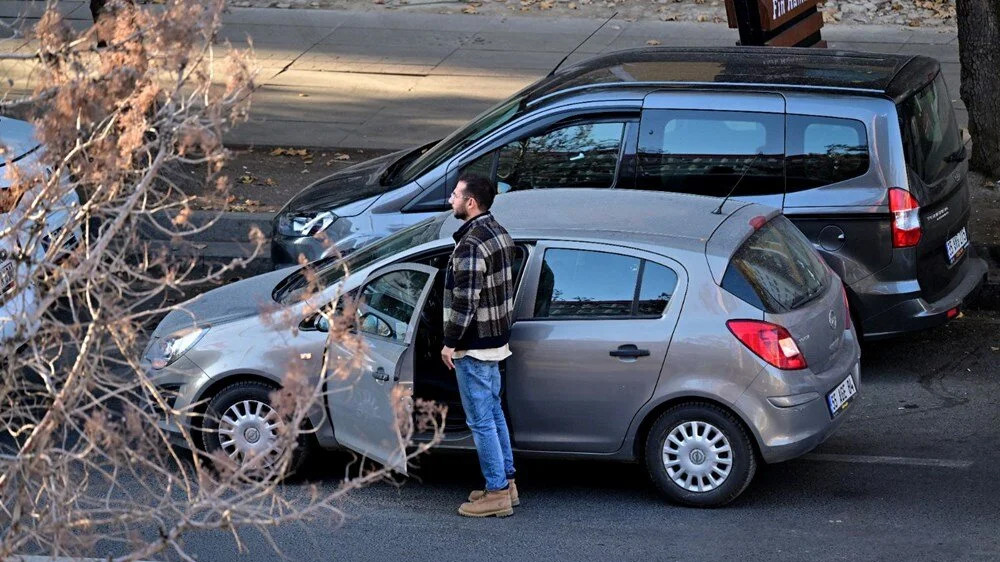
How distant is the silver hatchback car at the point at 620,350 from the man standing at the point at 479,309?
0.87 feet

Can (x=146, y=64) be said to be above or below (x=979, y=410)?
above

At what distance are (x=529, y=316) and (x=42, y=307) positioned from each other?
3304 millimetres

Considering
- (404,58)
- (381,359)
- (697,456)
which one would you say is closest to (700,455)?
(697,456)

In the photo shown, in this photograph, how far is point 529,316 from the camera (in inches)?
264

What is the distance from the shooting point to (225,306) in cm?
729

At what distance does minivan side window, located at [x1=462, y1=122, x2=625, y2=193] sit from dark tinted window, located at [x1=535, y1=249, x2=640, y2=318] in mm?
1823

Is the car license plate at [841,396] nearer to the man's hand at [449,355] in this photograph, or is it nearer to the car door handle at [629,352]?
the car door handle at [629,352]

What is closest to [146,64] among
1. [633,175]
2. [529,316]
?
[529,316]

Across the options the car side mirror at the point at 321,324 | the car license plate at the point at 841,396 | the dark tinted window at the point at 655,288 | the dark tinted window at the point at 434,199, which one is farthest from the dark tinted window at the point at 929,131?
→ the car side mirror at the point at 321,324

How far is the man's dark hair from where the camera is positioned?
6.36 metres

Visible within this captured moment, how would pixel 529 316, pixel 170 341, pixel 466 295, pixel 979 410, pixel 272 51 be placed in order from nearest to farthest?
pixel 466 295 < pixel 529 316 < pixel 170 341 < pixel 979 410 < pixel 272 51

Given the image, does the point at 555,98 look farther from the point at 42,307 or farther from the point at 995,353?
the point at 42,307

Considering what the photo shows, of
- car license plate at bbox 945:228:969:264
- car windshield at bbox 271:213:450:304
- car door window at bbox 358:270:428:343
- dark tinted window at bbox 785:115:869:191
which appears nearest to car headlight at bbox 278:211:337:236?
car windshield at bbox 271:213:450:304

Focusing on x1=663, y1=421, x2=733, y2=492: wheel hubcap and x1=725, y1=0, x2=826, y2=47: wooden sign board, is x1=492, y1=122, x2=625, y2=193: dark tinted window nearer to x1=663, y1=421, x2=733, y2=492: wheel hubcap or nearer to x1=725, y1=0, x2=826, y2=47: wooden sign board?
x1=663, y1=421, x2=733, y2=492: wheel hubcap
